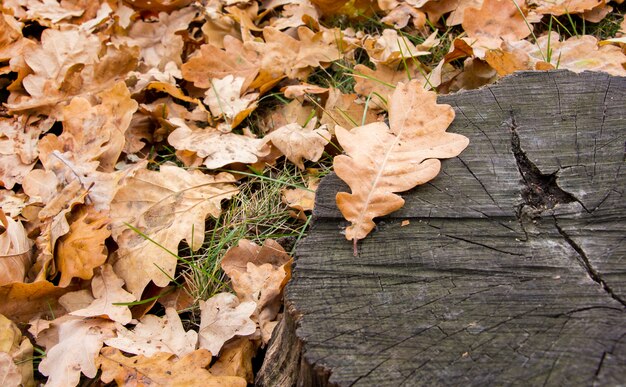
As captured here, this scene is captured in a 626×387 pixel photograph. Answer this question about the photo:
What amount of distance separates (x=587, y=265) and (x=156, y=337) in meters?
1.29

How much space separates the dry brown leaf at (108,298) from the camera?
1.93 meters

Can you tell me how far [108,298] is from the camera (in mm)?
2006

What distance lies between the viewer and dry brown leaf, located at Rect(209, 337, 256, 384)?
178 centimetres

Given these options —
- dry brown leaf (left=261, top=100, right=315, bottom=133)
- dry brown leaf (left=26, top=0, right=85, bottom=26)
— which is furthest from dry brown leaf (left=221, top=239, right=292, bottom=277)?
dry brown leaf (left=26, top=0, right=85, bottom=26)

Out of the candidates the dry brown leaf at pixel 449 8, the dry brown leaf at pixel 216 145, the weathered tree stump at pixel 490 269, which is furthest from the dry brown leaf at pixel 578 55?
the dry brown leaf at pixel 216 145

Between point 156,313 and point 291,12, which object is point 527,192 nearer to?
point 156,313

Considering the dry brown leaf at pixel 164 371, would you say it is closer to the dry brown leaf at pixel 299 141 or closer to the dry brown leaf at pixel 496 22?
the dry brown leaf at pixel 299 141

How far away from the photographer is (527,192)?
4.91 ft

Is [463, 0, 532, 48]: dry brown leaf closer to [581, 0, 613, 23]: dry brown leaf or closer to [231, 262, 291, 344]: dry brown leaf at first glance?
[581, 0, 613, 23]: dry brown leaf

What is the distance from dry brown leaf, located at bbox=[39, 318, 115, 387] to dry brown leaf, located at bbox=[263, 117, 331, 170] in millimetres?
906

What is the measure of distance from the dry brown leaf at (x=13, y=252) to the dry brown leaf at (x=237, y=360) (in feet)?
2.55

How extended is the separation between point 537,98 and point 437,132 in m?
0.34

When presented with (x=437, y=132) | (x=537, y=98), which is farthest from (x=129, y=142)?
(x=537, y=98)

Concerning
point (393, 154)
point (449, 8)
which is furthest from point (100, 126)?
point (449, 8)
